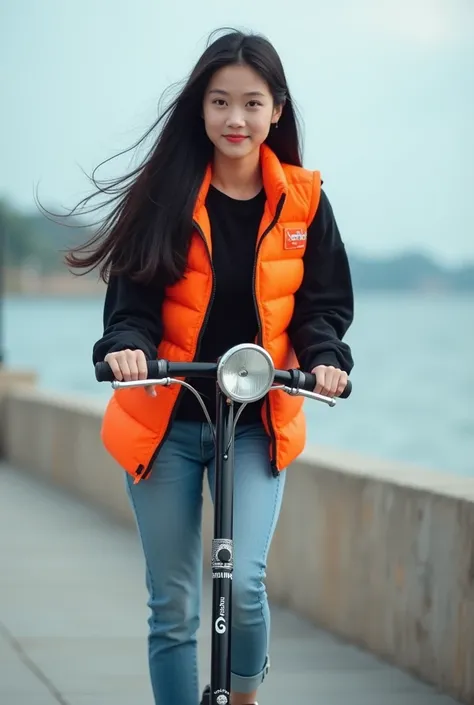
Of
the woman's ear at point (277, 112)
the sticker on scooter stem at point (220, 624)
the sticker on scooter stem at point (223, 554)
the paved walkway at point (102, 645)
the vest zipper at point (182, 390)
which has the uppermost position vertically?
the woman's ear at point (277, 112)

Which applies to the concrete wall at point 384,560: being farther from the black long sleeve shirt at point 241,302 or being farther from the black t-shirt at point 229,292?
the black t-shirt at point 229,292

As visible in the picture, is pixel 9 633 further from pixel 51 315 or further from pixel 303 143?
pixel 51 315

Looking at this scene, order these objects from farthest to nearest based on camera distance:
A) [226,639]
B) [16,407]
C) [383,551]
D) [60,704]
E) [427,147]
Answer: [427,147]
[16,407]
[383,551]
[60,704]
[226,639]

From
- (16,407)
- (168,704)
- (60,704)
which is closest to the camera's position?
(168,704)

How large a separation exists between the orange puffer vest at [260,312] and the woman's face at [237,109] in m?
0.14

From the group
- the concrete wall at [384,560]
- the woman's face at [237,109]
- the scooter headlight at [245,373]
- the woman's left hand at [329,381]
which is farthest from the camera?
the concrete wall at [384,560]

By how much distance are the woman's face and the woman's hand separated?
27.5 inches

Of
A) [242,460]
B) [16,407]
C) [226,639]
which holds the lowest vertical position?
[16,407]

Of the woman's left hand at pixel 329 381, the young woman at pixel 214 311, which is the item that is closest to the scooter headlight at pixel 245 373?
the woman's left hand at pixel 329 381

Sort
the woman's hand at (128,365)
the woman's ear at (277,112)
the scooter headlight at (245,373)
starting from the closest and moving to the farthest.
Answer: the scooter headlight at (245,373)
the woman's hand at (128,365)
the woman's ear at (277,112)

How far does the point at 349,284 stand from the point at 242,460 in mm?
590

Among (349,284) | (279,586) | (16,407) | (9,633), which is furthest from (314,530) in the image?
(16,407)

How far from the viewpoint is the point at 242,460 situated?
3.98 meters

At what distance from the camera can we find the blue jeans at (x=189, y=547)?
12.8 ft
